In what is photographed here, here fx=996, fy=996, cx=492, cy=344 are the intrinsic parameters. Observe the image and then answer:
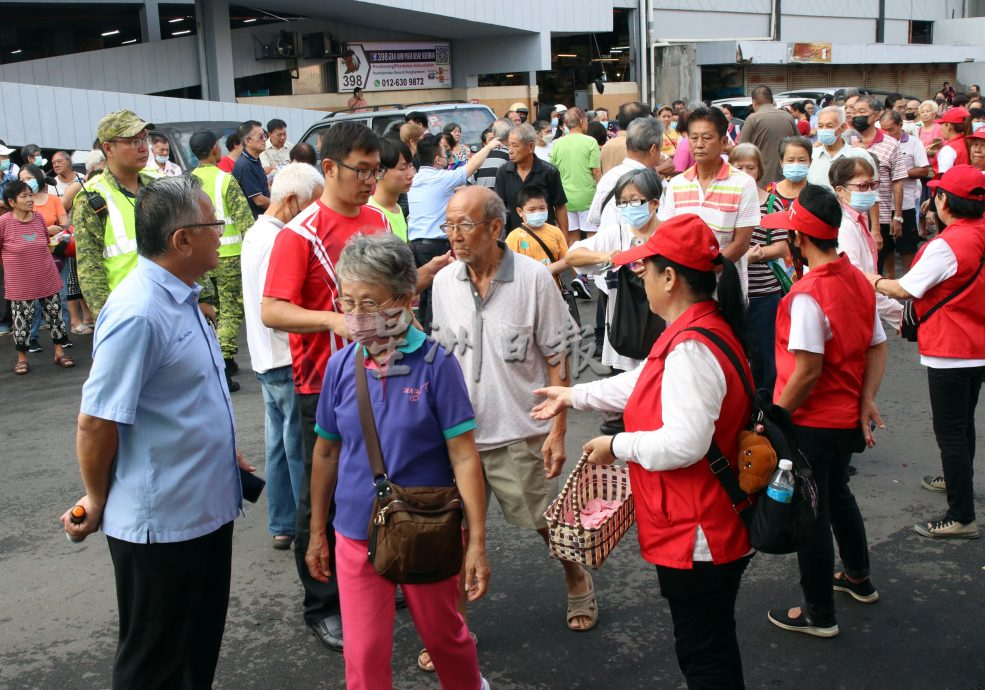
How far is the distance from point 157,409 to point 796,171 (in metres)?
5.30

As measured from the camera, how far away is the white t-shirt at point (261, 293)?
493cm

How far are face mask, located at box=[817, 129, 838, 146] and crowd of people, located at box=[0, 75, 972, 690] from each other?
3.12 meters

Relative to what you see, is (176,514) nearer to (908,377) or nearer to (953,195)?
(953,195)

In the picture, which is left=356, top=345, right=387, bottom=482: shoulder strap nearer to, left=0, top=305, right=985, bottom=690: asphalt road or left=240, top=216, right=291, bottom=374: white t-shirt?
left=0, top=305, right=985, bottom=690: asphalt road

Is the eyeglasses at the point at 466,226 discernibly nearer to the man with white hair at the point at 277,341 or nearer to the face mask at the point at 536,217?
the man with white hair at the point at 277,341

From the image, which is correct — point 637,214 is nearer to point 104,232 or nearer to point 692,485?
point 692,485

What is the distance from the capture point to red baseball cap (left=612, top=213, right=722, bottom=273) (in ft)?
10.0

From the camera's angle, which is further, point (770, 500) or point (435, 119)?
point (435, 119)

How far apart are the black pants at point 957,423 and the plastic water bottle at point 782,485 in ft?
7.71

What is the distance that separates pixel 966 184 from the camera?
476 centimetres

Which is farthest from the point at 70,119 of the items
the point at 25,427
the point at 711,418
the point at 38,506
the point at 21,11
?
the point at 711,418

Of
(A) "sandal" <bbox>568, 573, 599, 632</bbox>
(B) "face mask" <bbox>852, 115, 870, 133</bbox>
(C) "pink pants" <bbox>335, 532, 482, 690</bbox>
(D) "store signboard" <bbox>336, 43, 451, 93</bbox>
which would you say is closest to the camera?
(C) "pink pants" <bbox>335, 532, 482, 690</bbox>

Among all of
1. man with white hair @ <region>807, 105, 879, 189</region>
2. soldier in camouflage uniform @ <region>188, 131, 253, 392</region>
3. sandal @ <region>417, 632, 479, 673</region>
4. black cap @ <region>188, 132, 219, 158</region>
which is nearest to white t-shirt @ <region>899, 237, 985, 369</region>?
sandal @ <region>417, 632, 479, 673</region>

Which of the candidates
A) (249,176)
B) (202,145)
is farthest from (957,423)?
(249,176)
